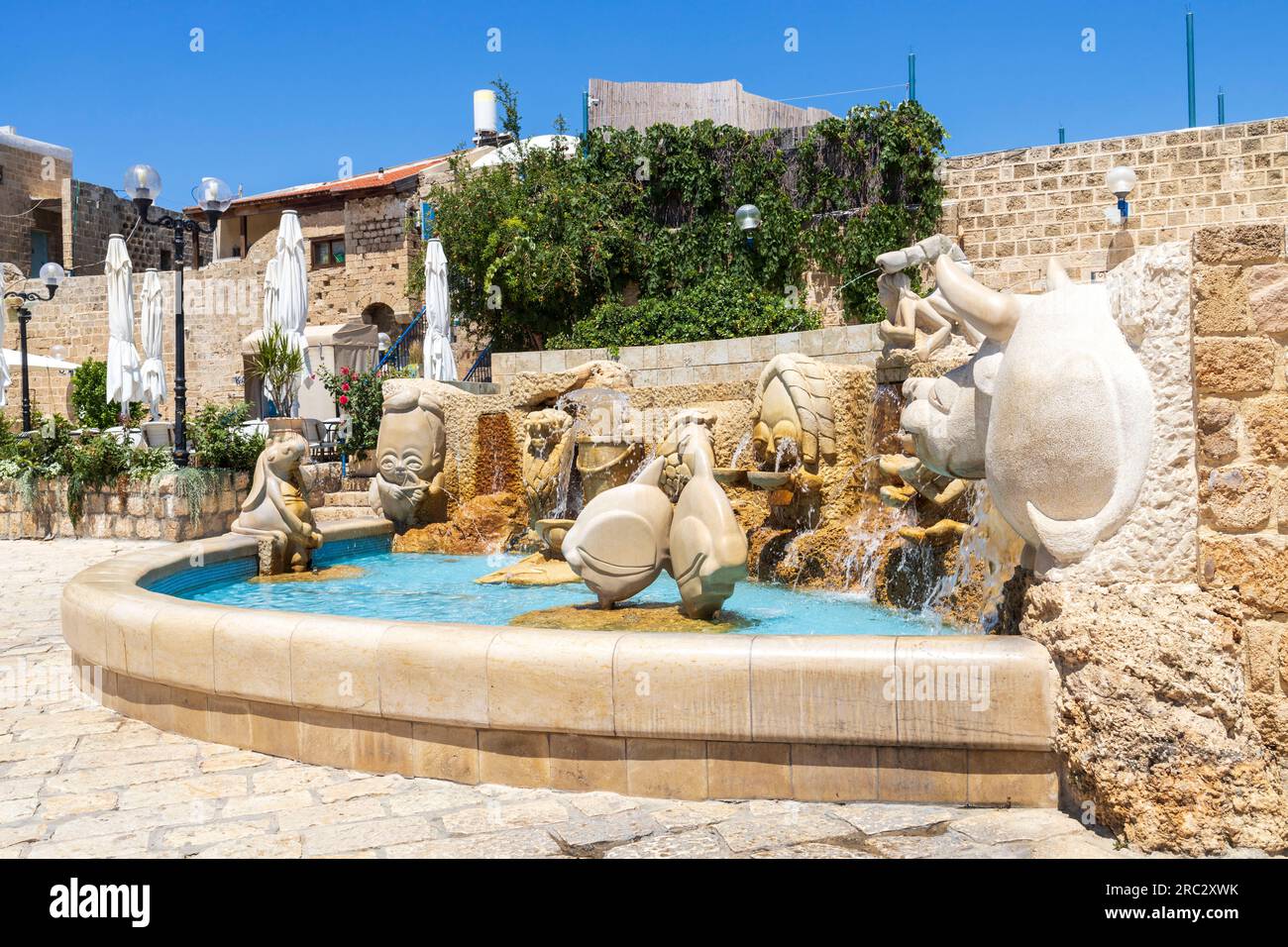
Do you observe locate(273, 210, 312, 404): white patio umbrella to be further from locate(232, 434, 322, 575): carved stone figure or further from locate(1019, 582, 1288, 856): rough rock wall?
locate(1019, 582, 1288, 856): rough rock wall

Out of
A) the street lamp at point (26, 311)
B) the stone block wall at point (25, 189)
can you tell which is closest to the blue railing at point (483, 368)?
the street lamp at point (26, 311)

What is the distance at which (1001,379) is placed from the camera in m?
3.46

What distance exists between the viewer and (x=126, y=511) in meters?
12.4

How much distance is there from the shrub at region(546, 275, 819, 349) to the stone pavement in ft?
39.9

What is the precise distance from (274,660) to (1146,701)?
3047mm

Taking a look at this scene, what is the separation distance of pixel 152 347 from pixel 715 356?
9.01 m

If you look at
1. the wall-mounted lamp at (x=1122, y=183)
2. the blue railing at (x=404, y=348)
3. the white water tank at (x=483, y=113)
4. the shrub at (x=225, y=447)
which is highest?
the white water tank at (x=483, y=113)

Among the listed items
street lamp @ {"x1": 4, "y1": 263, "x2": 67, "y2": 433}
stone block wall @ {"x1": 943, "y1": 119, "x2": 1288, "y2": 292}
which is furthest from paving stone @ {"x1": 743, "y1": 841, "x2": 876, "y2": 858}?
street lamp @ {"x1": 4, "y1": 263, "x2": 67, "y2": 433}

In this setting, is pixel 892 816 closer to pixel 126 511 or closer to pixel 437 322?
pixel 126 511

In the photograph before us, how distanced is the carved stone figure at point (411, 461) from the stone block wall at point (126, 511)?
126 inches

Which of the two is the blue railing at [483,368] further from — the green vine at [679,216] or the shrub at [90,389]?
the shrub at [90,389]

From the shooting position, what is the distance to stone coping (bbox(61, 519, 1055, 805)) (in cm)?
324

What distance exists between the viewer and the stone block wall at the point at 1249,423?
3.19 meters
